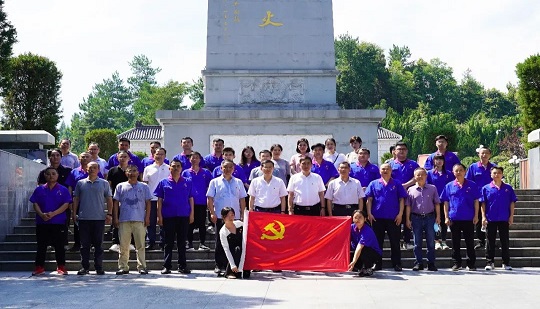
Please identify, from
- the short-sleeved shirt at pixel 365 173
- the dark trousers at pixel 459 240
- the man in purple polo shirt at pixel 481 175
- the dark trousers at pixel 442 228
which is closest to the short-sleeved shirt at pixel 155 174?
the short-sleeved shirt at pixel 365 173

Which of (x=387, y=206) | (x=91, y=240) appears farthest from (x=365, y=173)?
(x=91, y=240)

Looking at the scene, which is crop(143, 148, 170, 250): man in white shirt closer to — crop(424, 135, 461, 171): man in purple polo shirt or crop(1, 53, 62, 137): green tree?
crop(424, 135, 461, 171): man in purple polo shirt

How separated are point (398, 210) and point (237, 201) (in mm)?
2192

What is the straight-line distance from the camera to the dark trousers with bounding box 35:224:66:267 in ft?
36.3

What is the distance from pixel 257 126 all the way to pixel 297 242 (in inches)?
337

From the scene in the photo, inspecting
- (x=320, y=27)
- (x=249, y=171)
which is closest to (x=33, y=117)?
(x=320, y=27)

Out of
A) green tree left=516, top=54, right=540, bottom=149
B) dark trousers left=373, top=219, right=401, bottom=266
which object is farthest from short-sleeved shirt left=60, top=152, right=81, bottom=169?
green tree left=516, top=54, right=540, bottom=149

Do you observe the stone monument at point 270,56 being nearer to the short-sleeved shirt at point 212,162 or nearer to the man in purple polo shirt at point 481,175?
the short-sleeved shirt at point 212,162

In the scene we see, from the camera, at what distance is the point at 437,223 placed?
11.4m

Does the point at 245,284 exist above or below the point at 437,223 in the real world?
below

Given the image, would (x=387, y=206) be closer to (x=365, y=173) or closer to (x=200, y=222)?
(x=365, y=173)

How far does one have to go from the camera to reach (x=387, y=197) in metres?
11.2

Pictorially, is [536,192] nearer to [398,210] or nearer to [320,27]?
[398,210]

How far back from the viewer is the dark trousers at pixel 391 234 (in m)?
11.1
